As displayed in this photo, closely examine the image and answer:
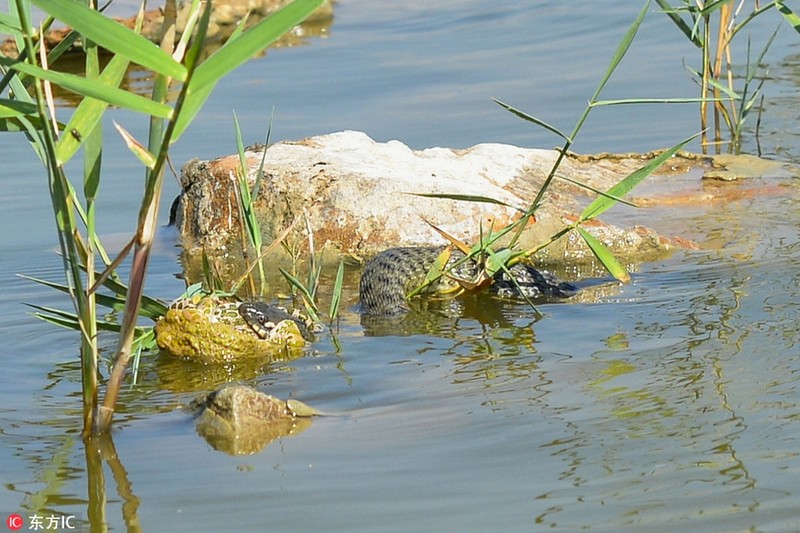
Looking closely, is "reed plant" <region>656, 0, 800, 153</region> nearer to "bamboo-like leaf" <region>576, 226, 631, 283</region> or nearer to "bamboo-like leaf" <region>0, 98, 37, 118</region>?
"bamboo-like leaf" <region>576, 226, 631, 283</region>

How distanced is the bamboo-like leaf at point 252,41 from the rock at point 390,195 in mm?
2756

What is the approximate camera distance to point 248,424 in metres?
3.06

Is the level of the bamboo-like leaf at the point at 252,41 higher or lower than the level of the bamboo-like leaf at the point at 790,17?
lower

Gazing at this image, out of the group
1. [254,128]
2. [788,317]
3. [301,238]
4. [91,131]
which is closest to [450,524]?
[91,131]

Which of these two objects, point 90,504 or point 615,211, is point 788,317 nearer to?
point 615,211

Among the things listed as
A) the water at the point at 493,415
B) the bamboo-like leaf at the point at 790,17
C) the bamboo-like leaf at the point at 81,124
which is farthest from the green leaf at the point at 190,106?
the bamboo-like leaf at the point at 790,17

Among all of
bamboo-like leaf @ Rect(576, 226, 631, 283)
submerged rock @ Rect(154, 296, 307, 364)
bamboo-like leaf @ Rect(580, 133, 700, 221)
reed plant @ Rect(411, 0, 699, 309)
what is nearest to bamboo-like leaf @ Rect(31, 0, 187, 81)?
reed plant @ Rect(411, 0, 699, 309)

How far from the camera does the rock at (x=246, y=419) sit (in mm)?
3002

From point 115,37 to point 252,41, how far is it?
0.27m

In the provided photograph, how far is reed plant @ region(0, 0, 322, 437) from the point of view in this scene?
229 cm

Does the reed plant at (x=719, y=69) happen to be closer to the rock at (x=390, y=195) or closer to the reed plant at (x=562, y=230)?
the rock at (x=390, y=195)

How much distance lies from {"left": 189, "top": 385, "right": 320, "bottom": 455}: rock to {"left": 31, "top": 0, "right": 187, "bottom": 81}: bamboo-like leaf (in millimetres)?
1072

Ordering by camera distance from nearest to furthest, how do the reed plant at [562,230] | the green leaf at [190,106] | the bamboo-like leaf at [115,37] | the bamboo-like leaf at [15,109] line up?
the bamboo-like leaf at [115,37], the green leaf at [190,106], the bamboo-like leaf at [15,109], the reed plant at [562,230]

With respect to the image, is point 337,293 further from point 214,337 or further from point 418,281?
point 418,281
